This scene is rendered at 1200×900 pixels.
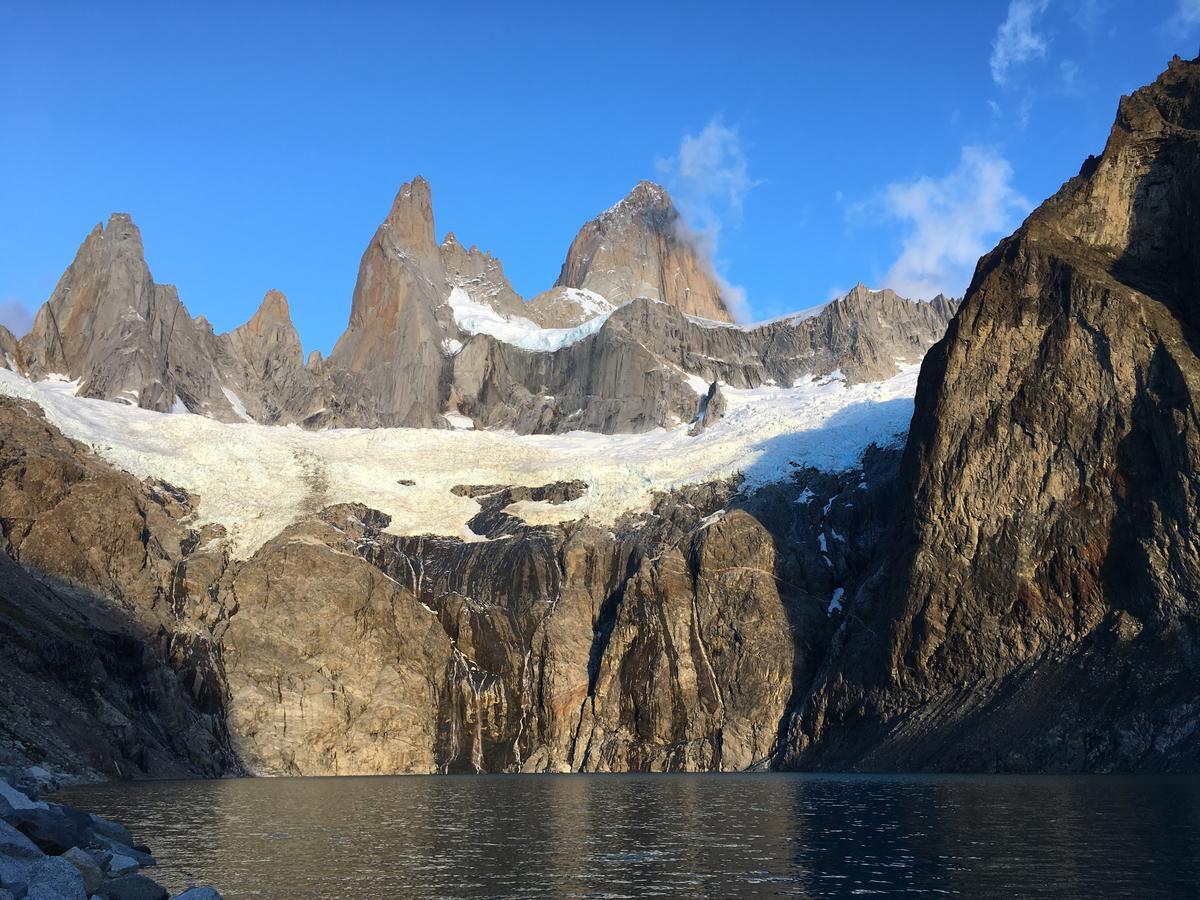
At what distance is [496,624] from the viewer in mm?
134250

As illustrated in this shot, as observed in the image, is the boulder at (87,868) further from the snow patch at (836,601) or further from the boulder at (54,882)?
the snow patch at (836,601)

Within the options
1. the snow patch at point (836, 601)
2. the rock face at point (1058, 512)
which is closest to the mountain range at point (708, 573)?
the rock face at point (1058, 512)

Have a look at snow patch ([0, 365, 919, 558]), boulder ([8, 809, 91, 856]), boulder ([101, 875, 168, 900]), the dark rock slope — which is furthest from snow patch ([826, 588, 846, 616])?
boulder ([101, 875, 168, 900])

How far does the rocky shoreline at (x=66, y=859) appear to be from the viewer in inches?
919

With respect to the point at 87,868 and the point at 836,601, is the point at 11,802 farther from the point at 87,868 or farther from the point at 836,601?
the point at 836,601

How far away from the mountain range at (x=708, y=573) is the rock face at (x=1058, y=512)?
0.91ft

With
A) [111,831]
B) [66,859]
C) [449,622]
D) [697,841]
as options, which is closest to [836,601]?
[449,622]

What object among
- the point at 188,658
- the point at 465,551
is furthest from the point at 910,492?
the point at 188,658

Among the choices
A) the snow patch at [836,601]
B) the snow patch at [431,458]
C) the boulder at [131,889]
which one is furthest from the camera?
the snow patch at [431,458]

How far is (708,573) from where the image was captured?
13075 cm

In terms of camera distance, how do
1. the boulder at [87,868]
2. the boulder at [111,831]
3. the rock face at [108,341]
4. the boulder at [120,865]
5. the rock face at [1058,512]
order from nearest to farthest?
the boulder at [87,868] < the boulder at [120,865] < the boulder at [111,831] < the rock face at [1058,512] < the rock face at [108,341]

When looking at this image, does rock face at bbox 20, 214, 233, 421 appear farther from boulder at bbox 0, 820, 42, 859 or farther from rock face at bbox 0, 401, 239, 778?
boulder at bbox 0, 820, 42, 859

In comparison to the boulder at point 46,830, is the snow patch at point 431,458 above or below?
above

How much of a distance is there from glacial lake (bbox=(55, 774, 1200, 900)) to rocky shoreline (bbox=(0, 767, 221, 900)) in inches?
89.4
